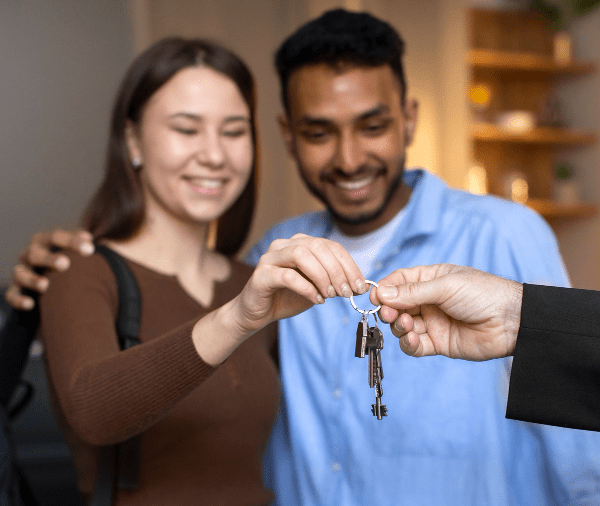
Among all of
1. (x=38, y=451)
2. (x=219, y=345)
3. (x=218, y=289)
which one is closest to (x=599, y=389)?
(x=219, y=345)

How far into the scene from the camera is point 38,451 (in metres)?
1.80

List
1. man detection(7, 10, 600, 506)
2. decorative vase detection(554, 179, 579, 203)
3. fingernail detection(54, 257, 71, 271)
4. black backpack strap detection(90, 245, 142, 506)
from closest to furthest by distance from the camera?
1. black backpack strap detection(90, 245, 142, 506)
2. fingernail detection(54, 257, 71, 271)
3. man detection(7, 10, 600, 506)
4. decorative vase detection(554, 179, 579, 203)

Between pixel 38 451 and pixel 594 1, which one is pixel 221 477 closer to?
pixel 38 451

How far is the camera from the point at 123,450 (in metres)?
1.12

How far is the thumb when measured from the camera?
2.80 ft

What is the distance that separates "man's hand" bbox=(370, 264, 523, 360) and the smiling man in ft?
1.31

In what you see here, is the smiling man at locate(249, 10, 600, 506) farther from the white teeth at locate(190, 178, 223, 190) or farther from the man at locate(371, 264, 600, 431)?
the man at locate(371, 264, 600, 431)

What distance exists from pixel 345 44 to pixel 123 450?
1030 millimetres

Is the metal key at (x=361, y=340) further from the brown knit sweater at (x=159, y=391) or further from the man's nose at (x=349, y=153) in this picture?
the man's nose at (x=349, y=153)

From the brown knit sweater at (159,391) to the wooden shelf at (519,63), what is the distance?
284 centimetres

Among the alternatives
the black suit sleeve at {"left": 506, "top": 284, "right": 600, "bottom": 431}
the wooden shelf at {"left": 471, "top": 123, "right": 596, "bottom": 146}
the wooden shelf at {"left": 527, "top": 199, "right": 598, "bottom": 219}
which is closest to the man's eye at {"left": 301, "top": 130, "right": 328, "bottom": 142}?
the black suit sleeve at {"left": 506, "top": 284, "right": 600, "bottom": 431}

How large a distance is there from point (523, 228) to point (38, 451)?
148 centimetres

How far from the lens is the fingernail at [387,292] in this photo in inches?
33.5

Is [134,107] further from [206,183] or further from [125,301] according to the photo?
[125,301]
